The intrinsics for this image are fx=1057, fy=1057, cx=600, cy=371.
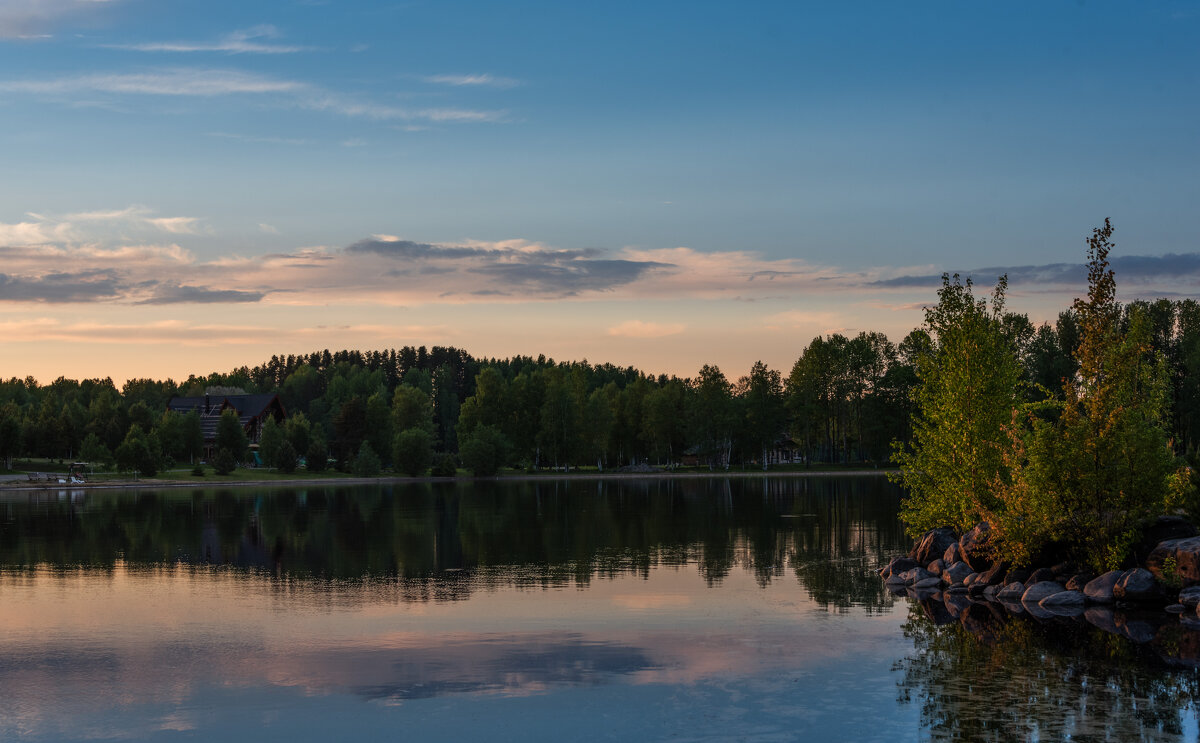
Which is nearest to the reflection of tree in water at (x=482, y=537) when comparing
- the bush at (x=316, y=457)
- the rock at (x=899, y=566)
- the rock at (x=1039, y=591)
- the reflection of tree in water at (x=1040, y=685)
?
the rock at (x=899, y=566)

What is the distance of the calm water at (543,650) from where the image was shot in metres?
21.0

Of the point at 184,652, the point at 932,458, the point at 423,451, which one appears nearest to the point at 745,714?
the point at 184,652

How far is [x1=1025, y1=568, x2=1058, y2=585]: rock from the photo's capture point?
125ft

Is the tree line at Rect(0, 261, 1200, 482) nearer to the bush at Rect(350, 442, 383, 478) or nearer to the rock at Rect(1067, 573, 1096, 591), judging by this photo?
the bush at Rect(350, 442, 383, 478)

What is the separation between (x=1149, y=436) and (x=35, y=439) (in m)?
164

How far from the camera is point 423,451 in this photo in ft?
526

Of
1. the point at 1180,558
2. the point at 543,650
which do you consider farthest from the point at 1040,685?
the point at 1180,558

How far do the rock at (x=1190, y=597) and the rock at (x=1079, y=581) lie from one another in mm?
3280

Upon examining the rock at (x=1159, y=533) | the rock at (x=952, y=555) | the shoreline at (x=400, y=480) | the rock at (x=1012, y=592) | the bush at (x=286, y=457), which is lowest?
the shoreline at (x=400, y=480)

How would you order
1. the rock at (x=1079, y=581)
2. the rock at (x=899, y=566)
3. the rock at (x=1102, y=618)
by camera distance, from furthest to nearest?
the rock at (x=899, y=566) < the rock at (x=1079, y=581) < the rock at (x=1102, y=618)

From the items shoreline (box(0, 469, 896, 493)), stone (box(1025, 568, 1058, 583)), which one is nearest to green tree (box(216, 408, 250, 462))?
shoreline (box(0, 469, 896, 493))

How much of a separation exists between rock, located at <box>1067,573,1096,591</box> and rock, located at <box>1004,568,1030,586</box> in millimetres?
1463

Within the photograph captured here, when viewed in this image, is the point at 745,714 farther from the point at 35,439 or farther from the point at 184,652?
the point at 35,439

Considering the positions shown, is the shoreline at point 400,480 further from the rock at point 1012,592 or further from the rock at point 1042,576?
the rock at point 1012,592
